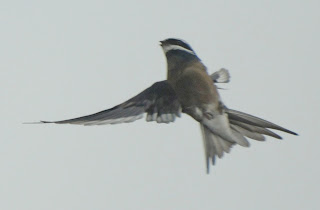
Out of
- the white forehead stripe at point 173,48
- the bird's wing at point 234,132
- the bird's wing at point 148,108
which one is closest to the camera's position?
the bird's wing at point 148,108

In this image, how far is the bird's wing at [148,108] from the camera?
356 cm

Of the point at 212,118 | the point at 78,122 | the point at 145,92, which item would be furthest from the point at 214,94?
the point at 78,122

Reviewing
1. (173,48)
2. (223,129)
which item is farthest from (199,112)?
(173,48)

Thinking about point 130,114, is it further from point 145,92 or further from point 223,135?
point 223,135

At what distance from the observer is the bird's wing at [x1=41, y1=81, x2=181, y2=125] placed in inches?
140

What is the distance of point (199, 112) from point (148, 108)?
13.7 inches

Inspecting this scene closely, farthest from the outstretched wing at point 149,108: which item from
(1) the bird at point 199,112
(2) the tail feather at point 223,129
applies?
(2) the tail feather at point 223,129

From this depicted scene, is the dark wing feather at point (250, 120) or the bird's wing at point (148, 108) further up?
the bird's wing at point (148, 108)

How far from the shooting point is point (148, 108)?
12.4 feet

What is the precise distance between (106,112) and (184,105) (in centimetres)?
50

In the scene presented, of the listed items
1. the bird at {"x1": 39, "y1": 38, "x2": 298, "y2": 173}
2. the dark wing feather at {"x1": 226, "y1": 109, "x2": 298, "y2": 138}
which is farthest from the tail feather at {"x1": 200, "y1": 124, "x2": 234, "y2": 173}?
the dark wing feather at {"x1": 226, "y1": 109, "x2": 298, "y2": 138}

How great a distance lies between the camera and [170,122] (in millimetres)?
3611

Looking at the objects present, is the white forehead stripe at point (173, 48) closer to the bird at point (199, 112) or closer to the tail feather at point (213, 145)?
the bird at point (199, 112)

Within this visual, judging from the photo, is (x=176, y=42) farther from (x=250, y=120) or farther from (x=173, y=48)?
(x=250, y=120)
